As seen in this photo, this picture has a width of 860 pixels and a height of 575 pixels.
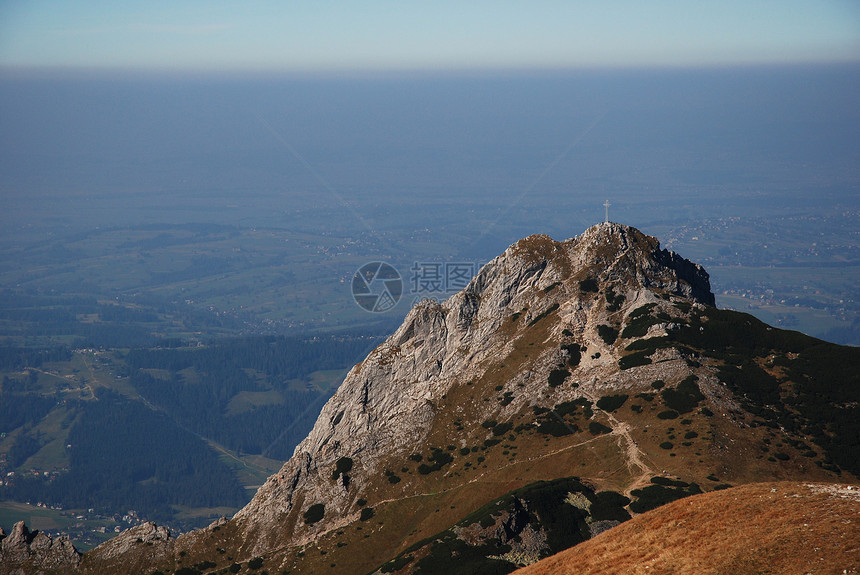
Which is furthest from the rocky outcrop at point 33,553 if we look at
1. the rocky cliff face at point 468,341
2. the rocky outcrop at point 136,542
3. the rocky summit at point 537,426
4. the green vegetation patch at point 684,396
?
the green vegetation patch at point 684,396

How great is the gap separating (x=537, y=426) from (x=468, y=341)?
22461mm

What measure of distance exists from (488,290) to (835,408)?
158ft

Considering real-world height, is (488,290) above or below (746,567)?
above

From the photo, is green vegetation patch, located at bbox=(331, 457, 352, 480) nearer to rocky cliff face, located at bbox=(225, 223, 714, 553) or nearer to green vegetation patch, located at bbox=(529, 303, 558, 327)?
rocky cliff face, located at bbox=(225, 223, 714, 553)

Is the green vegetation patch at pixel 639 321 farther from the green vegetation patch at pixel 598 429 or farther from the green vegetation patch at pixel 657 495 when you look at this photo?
the green vegetation patch at pixel 657 495

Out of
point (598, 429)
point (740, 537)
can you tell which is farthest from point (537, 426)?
point (740, 537)

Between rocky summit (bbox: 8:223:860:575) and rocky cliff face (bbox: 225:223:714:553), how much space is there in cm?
27

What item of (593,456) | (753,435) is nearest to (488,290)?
(593,456)

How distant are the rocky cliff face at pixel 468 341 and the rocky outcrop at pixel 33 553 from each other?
2026cm

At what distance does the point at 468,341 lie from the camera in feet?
335

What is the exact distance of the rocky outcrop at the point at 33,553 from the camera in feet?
282

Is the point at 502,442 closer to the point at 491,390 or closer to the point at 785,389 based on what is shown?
the point at 491,390

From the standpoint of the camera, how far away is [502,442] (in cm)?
8269

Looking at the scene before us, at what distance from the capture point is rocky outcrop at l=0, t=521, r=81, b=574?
85938 millimetres
